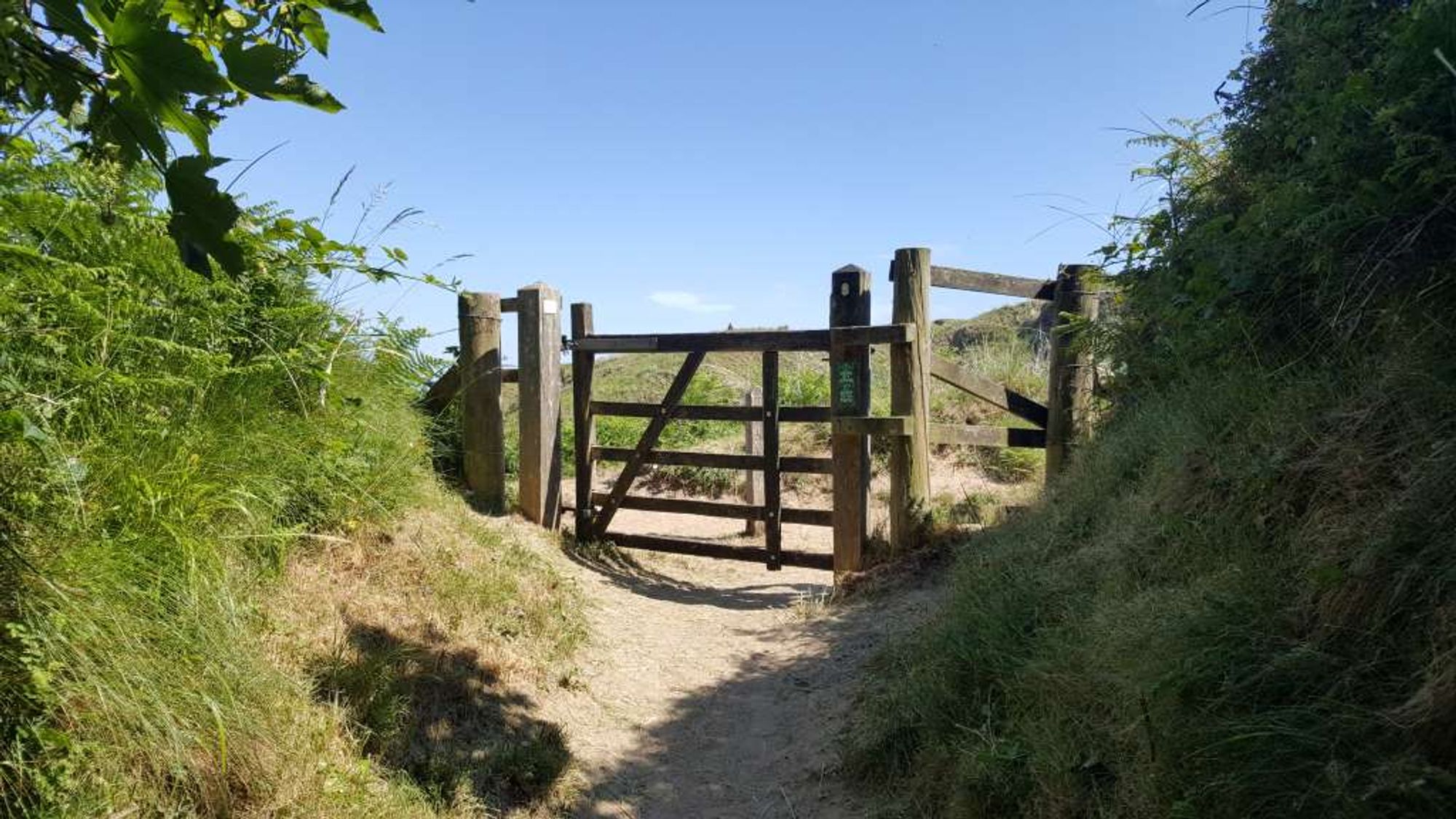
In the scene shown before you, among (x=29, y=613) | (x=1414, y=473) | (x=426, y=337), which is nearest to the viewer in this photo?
(x=1414, y=473)

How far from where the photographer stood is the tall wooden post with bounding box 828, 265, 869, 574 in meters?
7.03

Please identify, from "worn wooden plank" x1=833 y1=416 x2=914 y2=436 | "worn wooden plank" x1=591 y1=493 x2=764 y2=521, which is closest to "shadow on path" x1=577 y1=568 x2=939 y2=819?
"worn wooden plank" x1=833 y1=416 x2=914 y2=436

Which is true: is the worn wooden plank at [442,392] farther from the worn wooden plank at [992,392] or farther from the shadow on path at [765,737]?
the worn wooden plank at [992,392]

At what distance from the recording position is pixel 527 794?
155 inches

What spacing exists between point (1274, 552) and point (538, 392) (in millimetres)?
6019

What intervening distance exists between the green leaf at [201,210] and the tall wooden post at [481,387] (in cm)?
621

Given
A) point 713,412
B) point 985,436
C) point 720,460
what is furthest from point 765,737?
point 713,412

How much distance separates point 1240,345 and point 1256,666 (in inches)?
72.8

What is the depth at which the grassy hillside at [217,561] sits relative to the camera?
2.55 m

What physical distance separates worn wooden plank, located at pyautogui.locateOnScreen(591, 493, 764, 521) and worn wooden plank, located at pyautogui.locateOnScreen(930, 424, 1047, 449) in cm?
169

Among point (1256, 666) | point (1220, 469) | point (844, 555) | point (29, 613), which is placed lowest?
point (844, 555)

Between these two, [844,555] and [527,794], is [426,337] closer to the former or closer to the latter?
[527,794]

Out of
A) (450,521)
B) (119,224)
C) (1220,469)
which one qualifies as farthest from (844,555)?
(119,224)

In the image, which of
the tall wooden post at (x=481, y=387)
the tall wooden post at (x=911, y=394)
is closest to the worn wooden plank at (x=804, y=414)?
the tall wooden post at (x=911, y=394)
